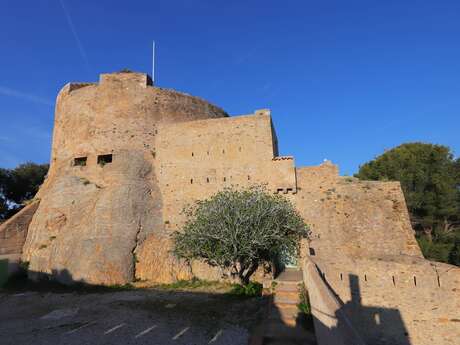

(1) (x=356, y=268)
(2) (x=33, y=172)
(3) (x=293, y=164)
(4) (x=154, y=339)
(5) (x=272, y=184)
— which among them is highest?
(2) (x=33, y=172)

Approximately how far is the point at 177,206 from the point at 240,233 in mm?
6453

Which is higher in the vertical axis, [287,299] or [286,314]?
[287,299]

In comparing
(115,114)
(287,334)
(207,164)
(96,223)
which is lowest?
(287,334)

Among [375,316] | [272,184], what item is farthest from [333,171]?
[375,316]

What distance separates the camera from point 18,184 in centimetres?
2748

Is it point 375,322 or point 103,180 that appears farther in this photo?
point 103,180

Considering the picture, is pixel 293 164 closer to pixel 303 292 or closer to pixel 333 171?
pixel 333 171

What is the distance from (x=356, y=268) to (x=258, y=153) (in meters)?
7.49

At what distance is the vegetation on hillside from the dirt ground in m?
17.0

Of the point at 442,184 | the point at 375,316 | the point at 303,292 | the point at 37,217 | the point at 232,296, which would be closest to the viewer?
the point at 303,292

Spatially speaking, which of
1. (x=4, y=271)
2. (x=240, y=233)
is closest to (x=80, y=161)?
(x=4, y=271)

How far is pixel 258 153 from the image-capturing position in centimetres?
1561

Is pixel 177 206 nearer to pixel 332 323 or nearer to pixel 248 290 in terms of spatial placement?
pixel 248 290

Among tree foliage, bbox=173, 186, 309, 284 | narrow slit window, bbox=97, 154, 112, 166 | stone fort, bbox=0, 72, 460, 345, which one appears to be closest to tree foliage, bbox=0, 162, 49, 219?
stone fort, bbox=0, 72, 460, 345
